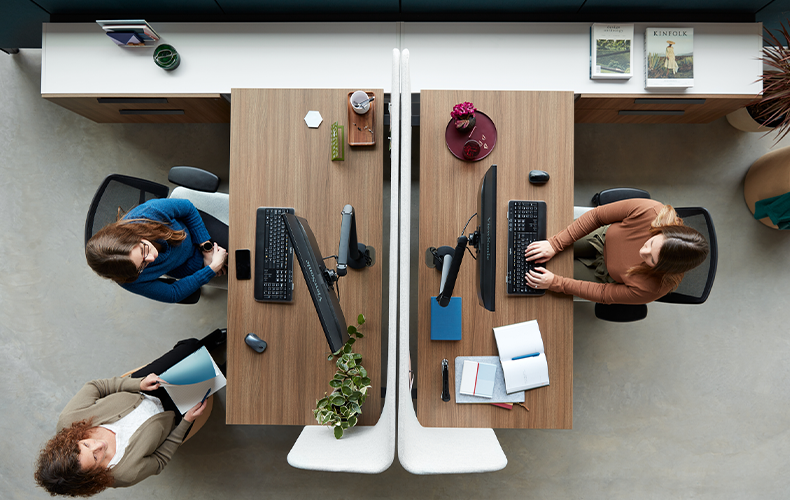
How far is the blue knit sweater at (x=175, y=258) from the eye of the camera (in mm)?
1581

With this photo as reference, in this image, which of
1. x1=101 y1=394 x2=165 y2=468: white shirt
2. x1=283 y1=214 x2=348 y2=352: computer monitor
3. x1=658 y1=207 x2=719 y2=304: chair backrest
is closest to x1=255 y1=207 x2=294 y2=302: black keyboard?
x1=283 y1=214 x2=348 y2=352: computer monitor

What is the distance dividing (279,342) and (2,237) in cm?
222

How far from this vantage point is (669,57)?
1.75 m

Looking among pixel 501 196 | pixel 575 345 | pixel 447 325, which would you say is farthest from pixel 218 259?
pixel 575 345

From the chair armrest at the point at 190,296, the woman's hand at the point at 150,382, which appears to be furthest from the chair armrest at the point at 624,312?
the woman's hand at the point at 150,382

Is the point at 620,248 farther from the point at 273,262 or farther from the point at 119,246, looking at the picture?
the point at 119,246

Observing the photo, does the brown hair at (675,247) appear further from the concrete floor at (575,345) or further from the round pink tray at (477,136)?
the concrete floor at (575,345)

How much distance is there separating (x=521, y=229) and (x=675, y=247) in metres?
0.57

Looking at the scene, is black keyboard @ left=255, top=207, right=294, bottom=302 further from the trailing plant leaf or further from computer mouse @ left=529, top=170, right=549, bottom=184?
the trailing plant leaf

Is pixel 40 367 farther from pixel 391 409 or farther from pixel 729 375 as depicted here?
pixel 729 375

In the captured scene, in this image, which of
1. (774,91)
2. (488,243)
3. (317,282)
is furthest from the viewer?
(774,91)

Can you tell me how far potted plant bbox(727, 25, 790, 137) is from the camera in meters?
1.65

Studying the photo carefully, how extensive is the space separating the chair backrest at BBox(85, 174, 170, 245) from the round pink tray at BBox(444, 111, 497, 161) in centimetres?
147

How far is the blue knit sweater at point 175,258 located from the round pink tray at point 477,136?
127 centimetres
